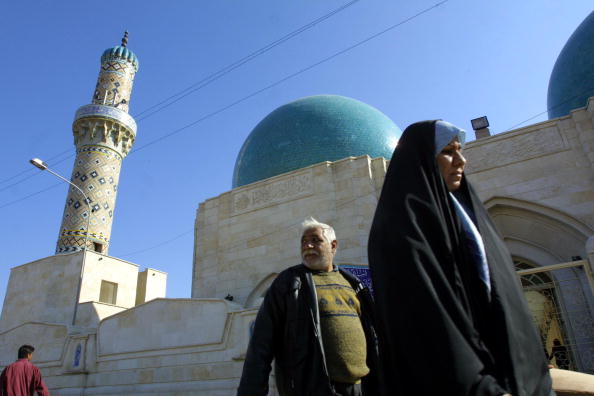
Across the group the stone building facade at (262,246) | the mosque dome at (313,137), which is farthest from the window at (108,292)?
the mosque dome at (313,137)

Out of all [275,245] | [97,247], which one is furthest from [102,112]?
[275,245]

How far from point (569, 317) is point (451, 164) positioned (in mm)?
5993

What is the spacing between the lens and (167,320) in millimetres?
7086

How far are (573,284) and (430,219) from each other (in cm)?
635

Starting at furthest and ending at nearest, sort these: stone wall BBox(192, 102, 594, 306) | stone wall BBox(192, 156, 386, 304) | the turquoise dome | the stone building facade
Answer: the turquoise dome, stone wall BBox(192, 156, 386, 304), stone wall BBox(192, 102, 594, 306), the stone building facade

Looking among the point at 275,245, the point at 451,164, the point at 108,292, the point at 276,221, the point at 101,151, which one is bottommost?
the point at 451,164

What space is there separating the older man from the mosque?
3784 mm

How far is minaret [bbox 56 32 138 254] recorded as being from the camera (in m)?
13.0

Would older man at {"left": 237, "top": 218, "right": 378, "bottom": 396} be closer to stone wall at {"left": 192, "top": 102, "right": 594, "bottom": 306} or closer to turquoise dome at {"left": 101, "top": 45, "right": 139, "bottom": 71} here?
stone wall at {"left": 192, "top": 102, "right": 594, "bottom": 306}

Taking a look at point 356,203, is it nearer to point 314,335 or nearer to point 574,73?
point 574,73

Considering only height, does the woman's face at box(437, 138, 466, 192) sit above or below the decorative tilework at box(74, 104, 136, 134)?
below

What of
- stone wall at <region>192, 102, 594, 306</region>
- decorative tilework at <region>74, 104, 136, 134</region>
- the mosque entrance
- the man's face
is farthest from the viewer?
decorative tilework at <region>74, 104, 136, 134</region>

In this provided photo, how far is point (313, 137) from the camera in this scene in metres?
10.0

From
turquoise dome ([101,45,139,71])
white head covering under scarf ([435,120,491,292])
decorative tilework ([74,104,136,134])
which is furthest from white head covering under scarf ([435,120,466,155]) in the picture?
turquoise dome ([101,45,139,71])
